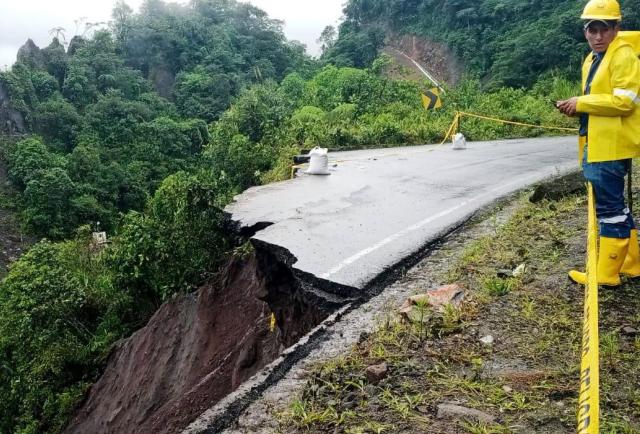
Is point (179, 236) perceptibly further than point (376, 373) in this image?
Yes

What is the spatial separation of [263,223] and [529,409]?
448cm

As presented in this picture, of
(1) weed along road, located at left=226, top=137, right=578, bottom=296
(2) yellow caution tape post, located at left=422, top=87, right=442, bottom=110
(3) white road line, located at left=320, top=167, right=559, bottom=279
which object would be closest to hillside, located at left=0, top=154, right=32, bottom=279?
(2) yellow caution tape post, located at left=422, top=87, right=442, bottom=110

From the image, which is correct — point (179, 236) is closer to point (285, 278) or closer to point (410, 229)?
point (285, 278)

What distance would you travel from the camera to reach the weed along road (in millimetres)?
5215

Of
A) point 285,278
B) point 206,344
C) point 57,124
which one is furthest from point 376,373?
point 57,124

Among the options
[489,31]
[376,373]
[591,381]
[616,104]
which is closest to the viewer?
[591,381]

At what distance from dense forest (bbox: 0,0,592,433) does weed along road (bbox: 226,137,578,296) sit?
Result: 49.0 inches

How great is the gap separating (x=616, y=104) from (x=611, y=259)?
1023 millimetres

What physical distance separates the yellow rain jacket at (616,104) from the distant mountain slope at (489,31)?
91.0ft

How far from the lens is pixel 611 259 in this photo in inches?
141

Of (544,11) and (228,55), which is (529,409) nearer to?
(544,11)

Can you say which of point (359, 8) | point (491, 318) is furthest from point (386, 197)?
point (359, 8)

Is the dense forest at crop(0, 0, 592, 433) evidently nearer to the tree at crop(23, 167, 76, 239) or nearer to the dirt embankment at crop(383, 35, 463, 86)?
the tree at crop(23, 167, 76, 239)

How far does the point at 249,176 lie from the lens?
1243 cm
